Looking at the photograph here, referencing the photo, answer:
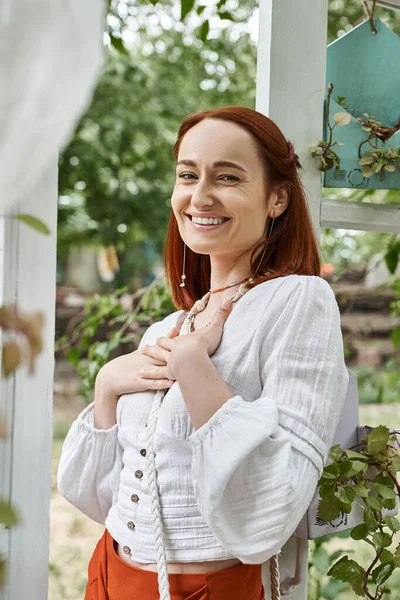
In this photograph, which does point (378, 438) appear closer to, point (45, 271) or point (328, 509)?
point (328, 509)

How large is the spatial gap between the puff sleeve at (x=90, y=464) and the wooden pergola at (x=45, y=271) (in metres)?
0.08

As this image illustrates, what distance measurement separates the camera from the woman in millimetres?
938

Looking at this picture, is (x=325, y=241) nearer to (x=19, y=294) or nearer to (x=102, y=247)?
(x=102, y=247)

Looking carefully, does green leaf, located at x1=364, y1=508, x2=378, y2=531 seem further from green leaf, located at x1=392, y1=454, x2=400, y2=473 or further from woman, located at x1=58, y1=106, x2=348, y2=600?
woman, located at x1=58, y1=106, x2=348, y2=600

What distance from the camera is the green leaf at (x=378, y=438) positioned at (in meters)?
1.25

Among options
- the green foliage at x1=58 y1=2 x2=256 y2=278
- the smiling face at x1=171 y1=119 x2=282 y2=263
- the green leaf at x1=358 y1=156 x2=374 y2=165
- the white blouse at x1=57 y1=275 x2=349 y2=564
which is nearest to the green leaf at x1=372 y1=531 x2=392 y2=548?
the white blouse at x1=57 y1=275 x2=349 y2=564

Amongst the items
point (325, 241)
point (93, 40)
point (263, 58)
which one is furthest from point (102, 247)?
point (93, 40)

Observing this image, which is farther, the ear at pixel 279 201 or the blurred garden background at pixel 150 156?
the blurred garden background at pixel 150 156

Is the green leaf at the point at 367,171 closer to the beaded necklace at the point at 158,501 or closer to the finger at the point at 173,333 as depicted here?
the beaded necklace at the point at 158,501

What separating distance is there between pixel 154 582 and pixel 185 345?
0.34m

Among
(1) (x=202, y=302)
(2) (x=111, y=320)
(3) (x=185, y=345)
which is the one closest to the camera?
(3) (x=185, y=345)

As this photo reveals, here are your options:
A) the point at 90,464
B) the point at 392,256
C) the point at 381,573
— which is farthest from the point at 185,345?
the point at 392,256

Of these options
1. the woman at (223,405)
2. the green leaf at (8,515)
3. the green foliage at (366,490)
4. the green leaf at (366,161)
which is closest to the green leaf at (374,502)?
the green foliage at (366,490)

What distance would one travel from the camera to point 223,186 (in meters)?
1.11
